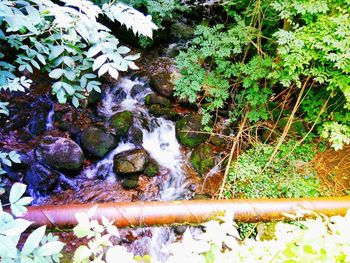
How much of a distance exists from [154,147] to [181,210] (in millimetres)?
4902

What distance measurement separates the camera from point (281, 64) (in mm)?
4594

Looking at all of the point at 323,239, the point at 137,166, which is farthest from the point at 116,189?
the point at 323,239

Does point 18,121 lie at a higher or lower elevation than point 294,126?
lower

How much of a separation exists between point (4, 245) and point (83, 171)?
201 inches

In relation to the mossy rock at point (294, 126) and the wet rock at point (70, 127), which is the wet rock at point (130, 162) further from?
the mossy rock at point (294, 126)

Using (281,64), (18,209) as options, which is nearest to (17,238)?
(18,209)

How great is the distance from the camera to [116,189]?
550cm

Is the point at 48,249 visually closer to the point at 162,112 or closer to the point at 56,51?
the point at 56,51

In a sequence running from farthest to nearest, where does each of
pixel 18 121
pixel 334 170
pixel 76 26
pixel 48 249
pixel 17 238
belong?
pixel 18 121
pixel 334 170
pixel 76 26
pixel 48 249
pixel 17 238

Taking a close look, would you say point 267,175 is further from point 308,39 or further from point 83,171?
point 83,171

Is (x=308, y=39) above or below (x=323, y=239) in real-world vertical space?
above

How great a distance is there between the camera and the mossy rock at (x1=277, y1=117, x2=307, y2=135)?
5.52 meters

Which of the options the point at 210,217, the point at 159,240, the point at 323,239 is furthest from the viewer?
the point at 159,240

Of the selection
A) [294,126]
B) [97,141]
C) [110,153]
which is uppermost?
[294,126]
